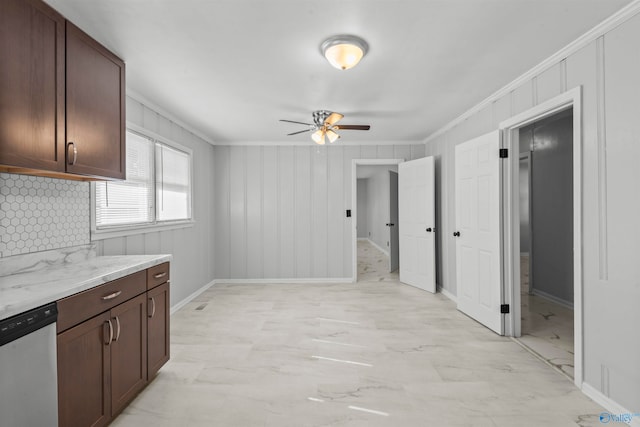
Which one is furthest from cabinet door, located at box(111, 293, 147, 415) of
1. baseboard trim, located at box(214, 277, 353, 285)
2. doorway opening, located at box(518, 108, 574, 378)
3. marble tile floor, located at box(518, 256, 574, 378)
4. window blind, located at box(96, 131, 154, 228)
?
doorway opening, located at box(518, 108, 574, 378)

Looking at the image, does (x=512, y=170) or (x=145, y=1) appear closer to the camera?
(x=145, y=1)

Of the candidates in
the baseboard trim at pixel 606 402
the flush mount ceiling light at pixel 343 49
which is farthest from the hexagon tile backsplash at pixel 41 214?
the baseboard trim at pixel 606 402

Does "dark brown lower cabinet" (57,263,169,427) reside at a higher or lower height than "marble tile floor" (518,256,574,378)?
higher

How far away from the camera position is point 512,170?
10.6 feet

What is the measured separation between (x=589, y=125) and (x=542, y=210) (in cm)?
308

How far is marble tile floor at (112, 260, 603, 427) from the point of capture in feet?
6.64

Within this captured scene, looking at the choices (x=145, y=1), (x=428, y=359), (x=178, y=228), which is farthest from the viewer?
(x=178, y=228)

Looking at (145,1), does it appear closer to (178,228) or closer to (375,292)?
(178,228)

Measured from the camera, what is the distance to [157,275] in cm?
242

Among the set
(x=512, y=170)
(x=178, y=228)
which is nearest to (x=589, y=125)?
(x=512, y=170)

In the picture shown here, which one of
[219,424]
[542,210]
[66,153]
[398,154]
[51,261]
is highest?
[398,154]

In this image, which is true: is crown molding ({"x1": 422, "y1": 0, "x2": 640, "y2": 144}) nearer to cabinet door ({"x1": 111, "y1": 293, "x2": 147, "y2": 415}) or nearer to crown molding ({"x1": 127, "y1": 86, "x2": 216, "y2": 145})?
cabinet door ({"x1": 111, "y1": 293, "x2": 147, "y2": 415})

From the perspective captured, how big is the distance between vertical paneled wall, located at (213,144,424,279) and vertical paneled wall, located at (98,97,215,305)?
1.01 ft

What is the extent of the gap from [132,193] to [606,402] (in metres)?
4.24
